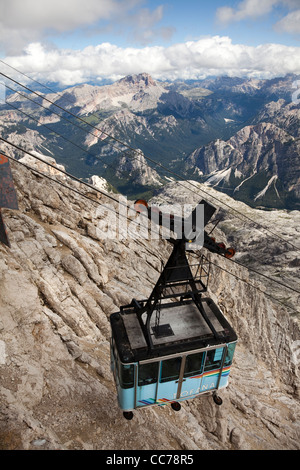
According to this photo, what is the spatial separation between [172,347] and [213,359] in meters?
2.31

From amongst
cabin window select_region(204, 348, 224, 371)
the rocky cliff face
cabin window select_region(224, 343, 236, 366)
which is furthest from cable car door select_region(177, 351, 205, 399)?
the rocky cliff face

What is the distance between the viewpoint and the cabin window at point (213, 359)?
11.5 m

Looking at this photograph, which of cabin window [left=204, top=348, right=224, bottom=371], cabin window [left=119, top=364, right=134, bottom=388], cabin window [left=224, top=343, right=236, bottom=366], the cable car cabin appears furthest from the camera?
cabin window [left=224, top=343, right=236, bottom=366]

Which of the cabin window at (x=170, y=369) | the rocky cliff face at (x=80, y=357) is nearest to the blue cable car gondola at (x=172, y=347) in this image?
the cabin window at (x=170, y=369)

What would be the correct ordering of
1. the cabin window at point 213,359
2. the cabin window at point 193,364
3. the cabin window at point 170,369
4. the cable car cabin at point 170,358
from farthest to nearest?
1. the cabin window at point 213,359
2. the cabin window at point 193,364
3. the cabin window at point 170,369
4. the cable car cabin at point 170,358

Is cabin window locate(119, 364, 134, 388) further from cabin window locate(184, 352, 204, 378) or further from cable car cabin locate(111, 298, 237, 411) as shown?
cabin window locate(184, 352, 204, 378)

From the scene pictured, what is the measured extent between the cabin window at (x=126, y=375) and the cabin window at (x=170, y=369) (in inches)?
53.1

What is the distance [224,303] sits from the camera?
35.0 metres

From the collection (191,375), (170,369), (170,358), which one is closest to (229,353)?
(191,375)

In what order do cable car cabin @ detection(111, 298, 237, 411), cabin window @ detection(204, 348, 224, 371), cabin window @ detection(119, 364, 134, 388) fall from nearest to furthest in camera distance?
cabin window @ detection(119, 364, 134, 388), cable car cabin @ detection(111, 298, 237, 411), cabin window @ detection(204, 348, 224, 371)

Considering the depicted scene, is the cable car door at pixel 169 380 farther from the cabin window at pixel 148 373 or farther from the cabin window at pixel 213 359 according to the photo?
the cabin window at pixel 213 359

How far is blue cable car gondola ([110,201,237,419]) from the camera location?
34.8 feet

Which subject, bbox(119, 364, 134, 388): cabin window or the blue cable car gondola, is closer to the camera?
bbox(119, 364, 134, 388): cabin window

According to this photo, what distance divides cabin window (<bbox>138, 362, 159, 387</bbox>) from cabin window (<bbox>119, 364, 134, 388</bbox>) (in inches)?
15.1
